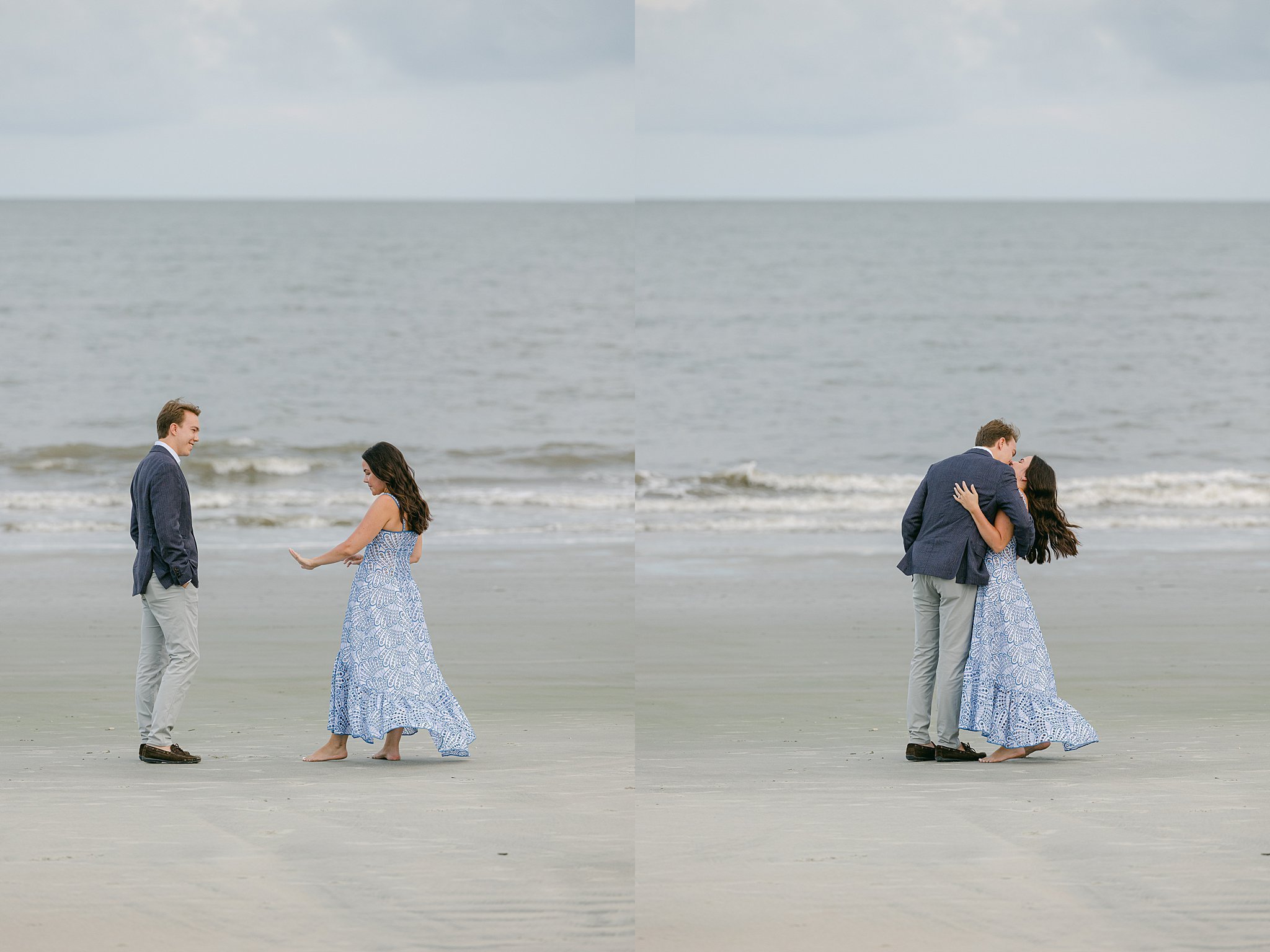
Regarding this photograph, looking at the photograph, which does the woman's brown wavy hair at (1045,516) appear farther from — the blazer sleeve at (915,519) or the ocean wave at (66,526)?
the ocean wave at (66,526)

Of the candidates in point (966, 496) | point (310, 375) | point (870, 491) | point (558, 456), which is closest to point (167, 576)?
point (966, 496)

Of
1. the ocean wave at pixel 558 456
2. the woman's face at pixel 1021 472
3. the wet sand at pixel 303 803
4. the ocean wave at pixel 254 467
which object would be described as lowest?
the wet sand at pixel 303 803

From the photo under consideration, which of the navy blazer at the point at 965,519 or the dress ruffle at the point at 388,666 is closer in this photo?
the dress ruffle at the point at 388,666

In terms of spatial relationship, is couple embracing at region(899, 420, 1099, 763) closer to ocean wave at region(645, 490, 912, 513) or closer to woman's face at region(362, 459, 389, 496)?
woman's face at region(362, 459, 389, 496)

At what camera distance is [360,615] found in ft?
20.8

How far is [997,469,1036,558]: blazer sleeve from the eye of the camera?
6387 millimetres

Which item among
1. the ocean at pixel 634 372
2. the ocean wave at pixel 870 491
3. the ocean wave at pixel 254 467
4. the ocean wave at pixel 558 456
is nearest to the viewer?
the ocean wave at pixel 870 491

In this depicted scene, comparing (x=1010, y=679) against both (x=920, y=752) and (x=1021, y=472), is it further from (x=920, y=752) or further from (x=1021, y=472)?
(x=1021, y=472)

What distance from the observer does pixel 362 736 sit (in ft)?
20.7

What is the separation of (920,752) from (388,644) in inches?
91.8

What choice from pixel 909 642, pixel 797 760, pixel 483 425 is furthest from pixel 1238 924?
pixel 483 425

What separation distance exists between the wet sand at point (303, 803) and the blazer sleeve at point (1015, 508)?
6.45ft

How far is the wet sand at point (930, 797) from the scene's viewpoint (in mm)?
A: 4242

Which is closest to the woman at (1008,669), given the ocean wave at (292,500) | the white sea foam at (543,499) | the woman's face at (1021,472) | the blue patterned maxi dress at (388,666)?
the woman's face at (1021,472)
